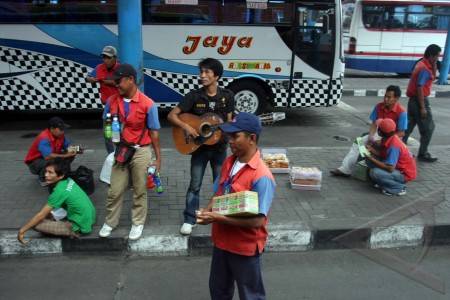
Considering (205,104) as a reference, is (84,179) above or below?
below

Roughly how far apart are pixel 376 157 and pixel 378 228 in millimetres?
1193

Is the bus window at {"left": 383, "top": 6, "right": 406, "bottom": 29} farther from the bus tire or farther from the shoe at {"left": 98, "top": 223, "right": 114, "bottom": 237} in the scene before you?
the shoe at {"left": 98, "top": 223, "right": 114, "bottom": 237}

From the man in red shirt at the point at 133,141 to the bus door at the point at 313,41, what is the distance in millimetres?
5320

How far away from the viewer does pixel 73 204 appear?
3.81 metres

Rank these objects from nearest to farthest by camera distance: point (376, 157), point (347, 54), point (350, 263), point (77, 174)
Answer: point (350, 263), point (77, 174), point (376, 157), point (347, 54)

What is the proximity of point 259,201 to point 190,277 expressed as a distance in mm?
1511

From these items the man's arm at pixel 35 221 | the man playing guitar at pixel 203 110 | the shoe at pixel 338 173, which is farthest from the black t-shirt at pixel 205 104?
the shoe at pixel 338 173

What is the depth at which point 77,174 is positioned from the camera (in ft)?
15.5

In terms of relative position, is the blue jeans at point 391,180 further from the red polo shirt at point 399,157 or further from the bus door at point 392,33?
the bus door at point 392,33

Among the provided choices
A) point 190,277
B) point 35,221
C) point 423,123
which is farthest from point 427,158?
point 35,221

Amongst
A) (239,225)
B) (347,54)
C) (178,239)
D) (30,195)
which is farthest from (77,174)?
(347,54)

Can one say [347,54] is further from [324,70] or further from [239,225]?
[239,225]

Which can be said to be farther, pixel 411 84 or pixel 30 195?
pixel 411 84

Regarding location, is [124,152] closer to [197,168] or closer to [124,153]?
[124,153]
